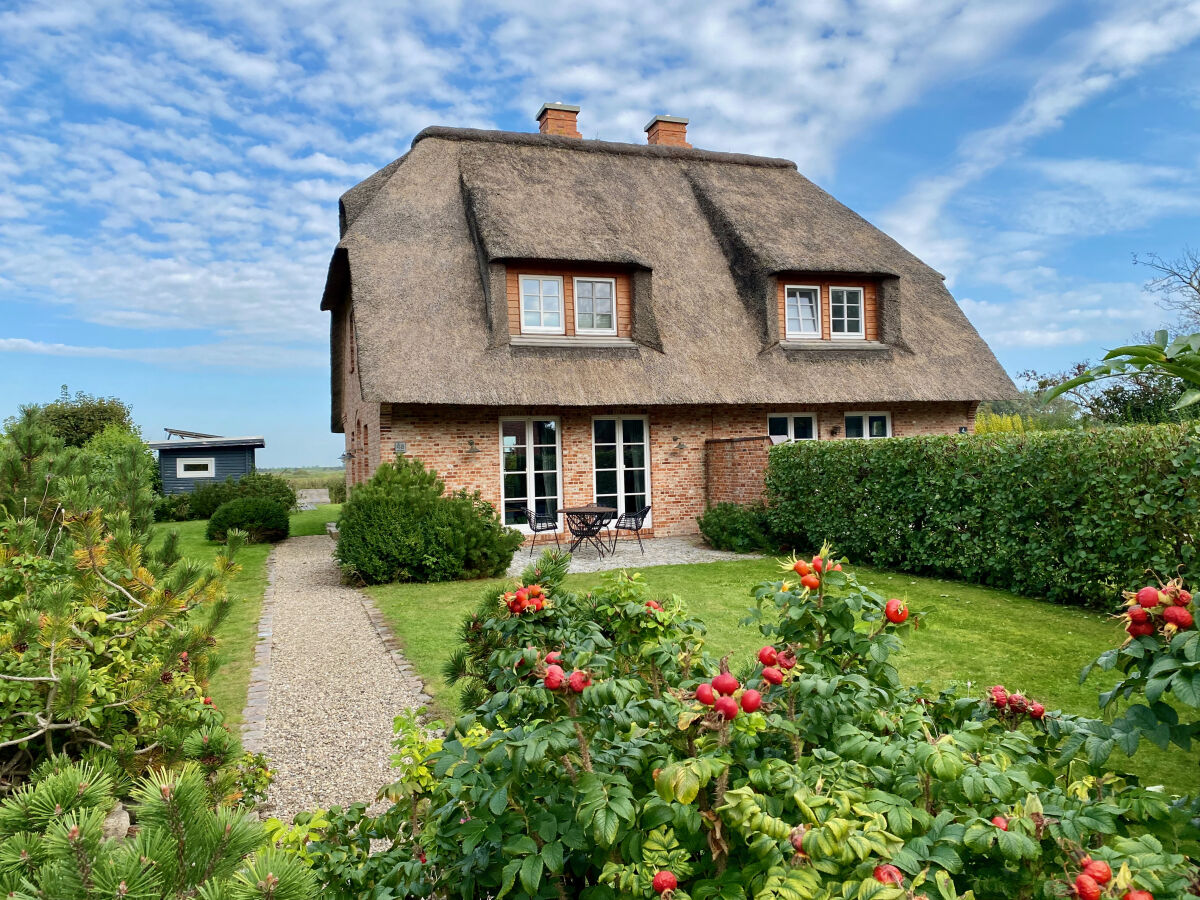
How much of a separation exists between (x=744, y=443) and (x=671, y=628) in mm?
12155

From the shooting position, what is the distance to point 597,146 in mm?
17938

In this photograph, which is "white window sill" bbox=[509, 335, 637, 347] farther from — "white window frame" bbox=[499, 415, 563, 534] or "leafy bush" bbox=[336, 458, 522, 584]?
"leafy bush" bbox=[336, 458, 522, 584]

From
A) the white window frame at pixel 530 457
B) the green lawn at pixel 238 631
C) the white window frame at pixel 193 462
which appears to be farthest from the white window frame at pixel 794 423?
the white window frame at pixel 193 462

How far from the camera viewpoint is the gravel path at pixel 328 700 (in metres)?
4.25

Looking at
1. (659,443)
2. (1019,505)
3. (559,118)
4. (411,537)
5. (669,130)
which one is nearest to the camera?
(1019,505)

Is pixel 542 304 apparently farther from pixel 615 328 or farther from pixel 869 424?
pixel 869 424

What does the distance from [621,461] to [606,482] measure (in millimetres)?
508

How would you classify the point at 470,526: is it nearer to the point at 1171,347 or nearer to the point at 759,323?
the point at 759,323

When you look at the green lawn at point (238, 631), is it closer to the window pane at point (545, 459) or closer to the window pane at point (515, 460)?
the window pane at point (515, 460)

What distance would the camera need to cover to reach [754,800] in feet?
5.04

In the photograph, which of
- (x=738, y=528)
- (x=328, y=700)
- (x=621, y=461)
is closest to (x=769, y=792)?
(x=328, y=700)

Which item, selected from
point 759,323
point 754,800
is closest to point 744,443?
point 759,323

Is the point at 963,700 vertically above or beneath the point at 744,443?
beneath

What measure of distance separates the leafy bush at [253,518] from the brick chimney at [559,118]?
10.9 meters
